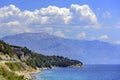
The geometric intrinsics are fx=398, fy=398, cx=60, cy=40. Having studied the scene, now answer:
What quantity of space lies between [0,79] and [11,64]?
74.6 meters

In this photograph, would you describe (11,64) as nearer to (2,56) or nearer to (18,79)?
(2,56)

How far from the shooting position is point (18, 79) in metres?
76.6


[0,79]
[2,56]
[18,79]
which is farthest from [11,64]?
[0,79]

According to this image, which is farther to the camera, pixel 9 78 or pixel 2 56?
pixel 2 56

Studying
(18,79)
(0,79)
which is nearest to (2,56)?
(18,79)

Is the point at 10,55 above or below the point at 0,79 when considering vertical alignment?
above

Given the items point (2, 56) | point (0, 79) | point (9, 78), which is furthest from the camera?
point (2, 56)

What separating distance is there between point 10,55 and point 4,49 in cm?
370

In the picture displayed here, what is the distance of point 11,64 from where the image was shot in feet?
461

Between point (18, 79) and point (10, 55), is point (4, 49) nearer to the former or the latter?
point (10, 55)

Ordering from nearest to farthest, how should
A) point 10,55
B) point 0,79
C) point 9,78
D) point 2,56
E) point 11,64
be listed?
point 0,79, point 9,78, point 11,64, point 2,56, point 10,55

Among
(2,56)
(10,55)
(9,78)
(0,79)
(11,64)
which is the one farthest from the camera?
(10,55)

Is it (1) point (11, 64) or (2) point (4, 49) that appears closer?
(1) point (11, 64)

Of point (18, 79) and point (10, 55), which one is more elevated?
point (10, 55)
